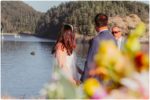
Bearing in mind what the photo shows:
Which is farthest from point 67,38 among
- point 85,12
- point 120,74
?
point 85,12

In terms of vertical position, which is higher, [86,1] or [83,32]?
[86,1]

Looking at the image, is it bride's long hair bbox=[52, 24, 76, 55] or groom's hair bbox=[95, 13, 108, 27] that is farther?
bride's long hair bbox=[52, 24, 76, 55]

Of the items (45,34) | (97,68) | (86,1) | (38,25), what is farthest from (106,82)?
(38,25)

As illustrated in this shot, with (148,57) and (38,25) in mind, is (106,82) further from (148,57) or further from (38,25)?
(38,25)

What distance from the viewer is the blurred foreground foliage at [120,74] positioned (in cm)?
84

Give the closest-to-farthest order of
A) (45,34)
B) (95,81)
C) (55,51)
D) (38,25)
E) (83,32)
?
1. (95,81)
2. (55,51)
3. (83,32)
4. (45,34)
5. (38,25)

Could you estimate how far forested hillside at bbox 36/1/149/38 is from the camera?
104 meters

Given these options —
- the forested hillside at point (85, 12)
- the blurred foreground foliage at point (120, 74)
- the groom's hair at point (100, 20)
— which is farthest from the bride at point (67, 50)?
the forested hillside at point (85, 12)

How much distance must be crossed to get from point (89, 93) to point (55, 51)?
14.6 ft

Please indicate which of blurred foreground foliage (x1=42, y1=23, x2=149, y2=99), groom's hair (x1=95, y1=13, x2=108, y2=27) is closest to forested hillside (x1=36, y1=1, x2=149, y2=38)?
groom's hair (x1=95, y1=13, x2=108, y2=27)

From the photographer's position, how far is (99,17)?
4520 mm

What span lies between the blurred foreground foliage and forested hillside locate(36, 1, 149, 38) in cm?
9210

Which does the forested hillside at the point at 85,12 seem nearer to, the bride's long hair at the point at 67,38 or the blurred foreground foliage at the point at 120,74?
the bride's long hair at the point at 67,38

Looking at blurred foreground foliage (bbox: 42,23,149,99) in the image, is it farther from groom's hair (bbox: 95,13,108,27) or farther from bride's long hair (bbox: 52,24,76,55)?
bride's long hair (bbox: 52,24,76,55)
